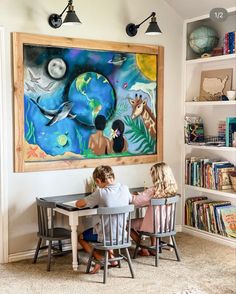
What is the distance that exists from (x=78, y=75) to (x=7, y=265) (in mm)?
1862

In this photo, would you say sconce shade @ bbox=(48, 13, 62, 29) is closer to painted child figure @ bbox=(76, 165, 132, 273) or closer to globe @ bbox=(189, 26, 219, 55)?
painted child figure @ bbox=(76, 165, 132, 273)

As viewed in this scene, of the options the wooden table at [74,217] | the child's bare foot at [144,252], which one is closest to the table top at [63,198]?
the wooden table at [74,217]

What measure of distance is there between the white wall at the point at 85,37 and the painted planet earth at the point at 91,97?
1.36 feet

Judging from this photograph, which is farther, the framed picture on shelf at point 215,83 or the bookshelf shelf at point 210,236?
the framed picture on shelf at point 215,83

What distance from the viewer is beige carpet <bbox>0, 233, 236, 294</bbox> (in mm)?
3711

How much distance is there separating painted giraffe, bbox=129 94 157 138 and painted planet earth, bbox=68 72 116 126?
26cm

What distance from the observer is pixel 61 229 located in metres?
4.35

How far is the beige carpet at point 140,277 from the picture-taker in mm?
3711

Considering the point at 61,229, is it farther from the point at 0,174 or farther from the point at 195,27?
the point at 195,27

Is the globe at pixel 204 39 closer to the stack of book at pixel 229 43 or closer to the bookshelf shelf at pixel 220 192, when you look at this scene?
the stack of book at pixel 229 43

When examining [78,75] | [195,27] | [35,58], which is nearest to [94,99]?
[78,75]

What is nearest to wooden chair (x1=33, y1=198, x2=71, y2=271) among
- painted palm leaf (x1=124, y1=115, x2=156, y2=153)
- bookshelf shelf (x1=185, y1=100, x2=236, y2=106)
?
painted palm leaf (x1=124, y1=115, x2=156, y2=153)

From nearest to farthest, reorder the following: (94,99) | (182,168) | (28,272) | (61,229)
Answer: (28,272), (61,229), (94,99), (182,168)

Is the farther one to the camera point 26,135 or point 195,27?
point 195,27
